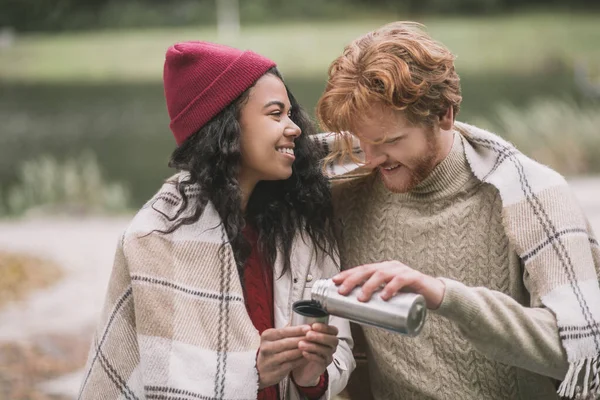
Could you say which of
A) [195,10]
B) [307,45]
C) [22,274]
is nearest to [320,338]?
[22,274]

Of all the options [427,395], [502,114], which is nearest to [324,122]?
[427,395]

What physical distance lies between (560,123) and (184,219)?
14.1ft

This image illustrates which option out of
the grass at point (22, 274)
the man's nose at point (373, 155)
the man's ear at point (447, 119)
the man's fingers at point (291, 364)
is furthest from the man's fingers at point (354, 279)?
the grass at point (22, 274)

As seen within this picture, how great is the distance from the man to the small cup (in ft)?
0.42

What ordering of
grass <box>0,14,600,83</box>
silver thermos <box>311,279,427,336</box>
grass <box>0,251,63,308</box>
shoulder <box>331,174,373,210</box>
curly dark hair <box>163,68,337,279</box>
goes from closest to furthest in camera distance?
silver thermos <box>311,279,427,336</box> → curly dark hair <box>163,68,337,279</box> → shoulder <box>331,174,373,210</box> → grass <box>0,251,63,308</box> → grass <box>0,14,600,83</box>

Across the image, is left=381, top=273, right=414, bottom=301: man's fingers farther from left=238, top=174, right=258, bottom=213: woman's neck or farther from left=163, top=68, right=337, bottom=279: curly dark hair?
left=238, top=174, right=258, bottom=213: woman's neck

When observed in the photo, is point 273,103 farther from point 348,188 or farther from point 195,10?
point 195,10

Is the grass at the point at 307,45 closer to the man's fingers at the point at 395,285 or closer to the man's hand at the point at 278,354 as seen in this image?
the man's hand at the point at 278,354

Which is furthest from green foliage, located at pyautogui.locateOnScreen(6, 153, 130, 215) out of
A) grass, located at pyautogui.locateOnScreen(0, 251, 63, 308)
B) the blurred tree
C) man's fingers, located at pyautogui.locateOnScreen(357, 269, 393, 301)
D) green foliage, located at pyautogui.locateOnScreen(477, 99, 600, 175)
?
man's fingers, located at pyautogui.locateOnScreen(357, 269, 393, 301)

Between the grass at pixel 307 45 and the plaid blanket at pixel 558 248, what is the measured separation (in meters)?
3.77

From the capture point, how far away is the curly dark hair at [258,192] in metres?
2.18

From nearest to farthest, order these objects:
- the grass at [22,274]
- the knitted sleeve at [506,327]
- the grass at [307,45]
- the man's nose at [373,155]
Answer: the knitted sleeve at [506,327], the man's nose at [373,155], the grass at [22,274], the grass at [307,45]

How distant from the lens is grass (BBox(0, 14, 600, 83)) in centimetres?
580

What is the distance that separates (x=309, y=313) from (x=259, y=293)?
38 centimetres
